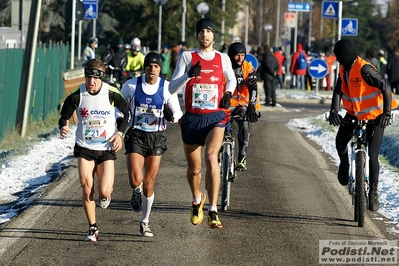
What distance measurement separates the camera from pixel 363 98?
35.2 feet

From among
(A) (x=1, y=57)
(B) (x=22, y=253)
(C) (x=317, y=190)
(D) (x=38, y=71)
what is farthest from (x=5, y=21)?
(B) (x=22, y=253)

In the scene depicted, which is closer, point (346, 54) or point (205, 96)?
point (205, 96)

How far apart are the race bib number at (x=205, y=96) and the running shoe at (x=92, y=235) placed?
1.59 meters

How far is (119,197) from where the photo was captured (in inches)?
483

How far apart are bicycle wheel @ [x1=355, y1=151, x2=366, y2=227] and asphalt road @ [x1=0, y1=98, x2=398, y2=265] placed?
14 cm

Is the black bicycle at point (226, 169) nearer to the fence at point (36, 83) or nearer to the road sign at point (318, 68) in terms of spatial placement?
the fence at point (36, 83)

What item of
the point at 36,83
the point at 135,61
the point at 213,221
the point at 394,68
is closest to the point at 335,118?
the point at 213,221

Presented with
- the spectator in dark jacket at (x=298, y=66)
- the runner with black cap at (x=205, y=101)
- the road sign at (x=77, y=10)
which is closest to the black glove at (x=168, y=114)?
the runner with black cap at (x=205, y=101)

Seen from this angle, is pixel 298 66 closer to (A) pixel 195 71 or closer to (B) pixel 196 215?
(B) pixel 196 215

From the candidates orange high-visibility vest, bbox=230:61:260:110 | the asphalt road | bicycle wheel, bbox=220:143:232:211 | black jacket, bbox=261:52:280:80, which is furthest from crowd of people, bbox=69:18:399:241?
black jacket, bbox=261:52:280:80

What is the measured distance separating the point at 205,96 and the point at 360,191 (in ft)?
5.92

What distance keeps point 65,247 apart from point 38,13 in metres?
10.9

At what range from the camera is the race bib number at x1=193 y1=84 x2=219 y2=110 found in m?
10.1

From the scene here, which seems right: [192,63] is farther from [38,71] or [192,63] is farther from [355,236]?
[38,71]
